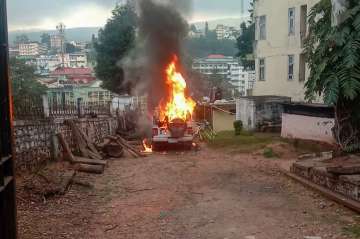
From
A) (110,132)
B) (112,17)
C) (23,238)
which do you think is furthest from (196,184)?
(112,17)

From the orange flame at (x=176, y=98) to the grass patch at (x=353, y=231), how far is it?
15.5 meters

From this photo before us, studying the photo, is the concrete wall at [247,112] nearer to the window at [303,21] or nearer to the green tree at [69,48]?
the window at [303,21]

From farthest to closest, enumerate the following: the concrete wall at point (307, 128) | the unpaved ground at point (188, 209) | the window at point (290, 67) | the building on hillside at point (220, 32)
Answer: the building on hillside at point (220, 32), the window at point (290, 67), the concrete wall at point (307, 128), the unpaved ground at point (188, 209)

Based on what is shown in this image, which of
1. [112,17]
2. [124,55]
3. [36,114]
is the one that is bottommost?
[36,114]

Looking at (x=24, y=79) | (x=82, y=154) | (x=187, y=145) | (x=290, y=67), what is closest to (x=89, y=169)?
(x=82, y=154)

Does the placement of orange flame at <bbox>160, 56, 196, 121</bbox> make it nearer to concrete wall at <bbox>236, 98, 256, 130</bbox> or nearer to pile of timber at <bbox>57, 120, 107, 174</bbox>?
concrete wall at <bbox>236, 98, 256, 130</bbox>

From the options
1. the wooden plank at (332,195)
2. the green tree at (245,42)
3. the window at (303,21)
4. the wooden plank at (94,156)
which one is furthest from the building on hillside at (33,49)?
the wooden plank at (332,195)

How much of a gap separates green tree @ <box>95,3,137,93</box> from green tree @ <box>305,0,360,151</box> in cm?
2605

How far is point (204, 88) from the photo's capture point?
1624 inches

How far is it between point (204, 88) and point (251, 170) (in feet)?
92.7

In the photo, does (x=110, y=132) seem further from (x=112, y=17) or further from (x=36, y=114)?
(x=112, y=17)

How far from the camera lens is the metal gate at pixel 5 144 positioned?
545cm

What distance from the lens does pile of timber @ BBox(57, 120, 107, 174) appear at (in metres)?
13.2

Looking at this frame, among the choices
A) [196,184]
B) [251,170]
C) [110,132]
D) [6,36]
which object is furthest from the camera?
[110,132]
